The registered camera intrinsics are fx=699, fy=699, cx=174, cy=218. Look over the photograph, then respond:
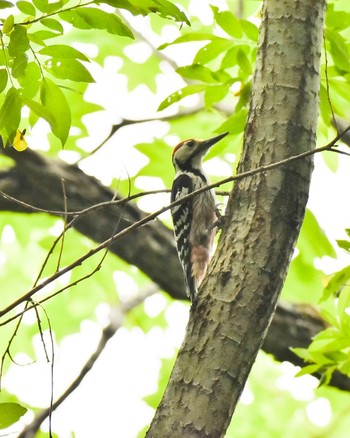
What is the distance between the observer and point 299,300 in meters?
4.14

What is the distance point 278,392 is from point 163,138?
268 cm

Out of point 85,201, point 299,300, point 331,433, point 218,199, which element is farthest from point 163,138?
point 331,433

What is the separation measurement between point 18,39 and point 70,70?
218mm

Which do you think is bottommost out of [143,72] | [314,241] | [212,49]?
[314,241]

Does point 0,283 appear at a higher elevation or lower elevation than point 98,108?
lower

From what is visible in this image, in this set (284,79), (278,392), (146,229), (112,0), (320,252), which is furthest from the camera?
(278,392)

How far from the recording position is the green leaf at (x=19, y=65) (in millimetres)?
1854

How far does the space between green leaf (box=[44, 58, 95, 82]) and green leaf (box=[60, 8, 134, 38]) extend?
127mm

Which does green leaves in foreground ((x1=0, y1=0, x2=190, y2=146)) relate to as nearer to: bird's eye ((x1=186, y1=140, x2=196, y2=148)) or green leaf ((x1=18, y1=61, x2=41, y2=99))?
green leaf ((x1=18, y1=61, x2=41, y2=99))

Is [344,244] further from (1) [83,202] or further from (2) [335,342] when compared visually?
(1) [83,202]

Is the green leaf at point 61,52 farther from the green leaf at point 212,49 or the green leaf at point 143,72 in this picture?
the green leaf at point 143,72

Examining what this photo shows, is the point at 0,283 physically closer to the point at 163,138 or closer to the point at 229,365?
the point at 163,138

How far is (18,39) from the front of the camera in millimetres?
1807

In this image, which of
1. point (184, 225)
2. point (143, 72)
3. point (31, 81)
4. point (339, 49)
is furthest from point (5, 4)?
point (143, 72)
